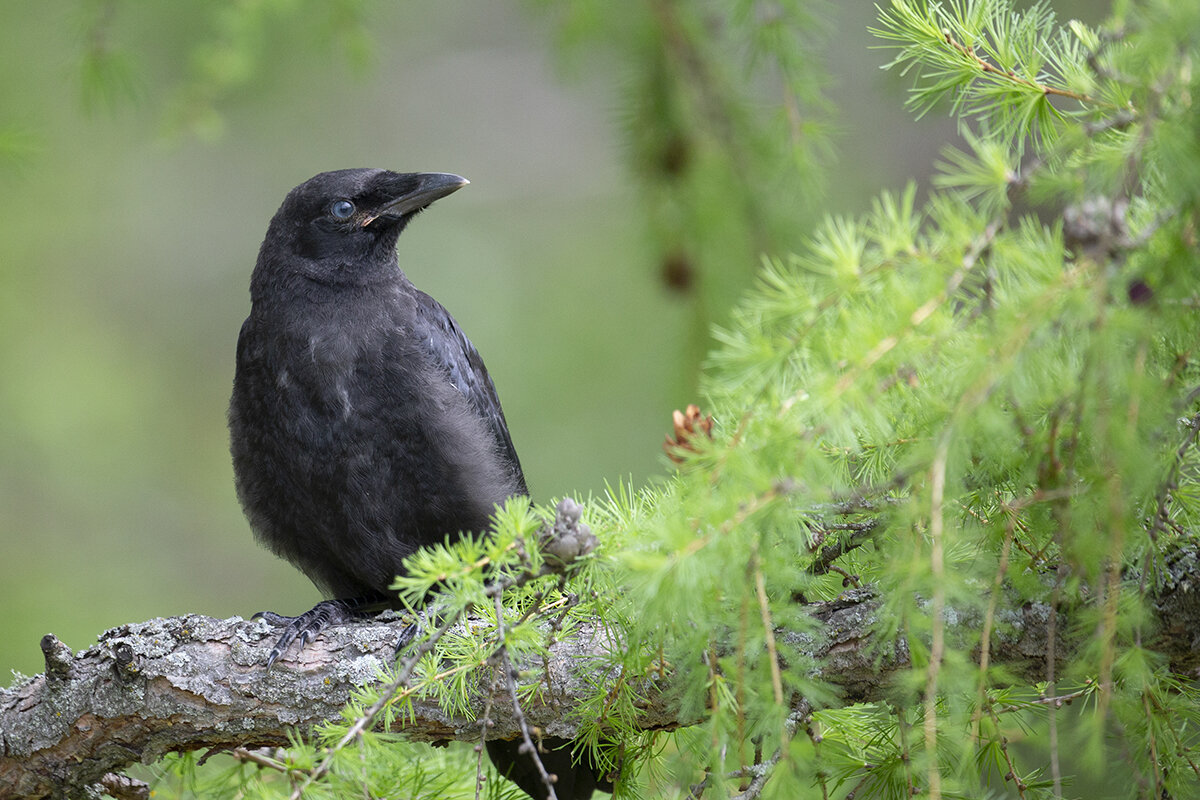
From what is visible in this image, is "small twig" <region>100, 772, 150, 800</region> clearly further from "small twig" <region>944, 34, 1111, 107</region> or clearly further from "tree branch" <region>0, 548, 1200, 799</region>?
"small twig" <region>944, 34, 1111, 107</region>

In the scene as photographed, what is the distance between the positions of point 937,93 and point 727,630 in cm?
103

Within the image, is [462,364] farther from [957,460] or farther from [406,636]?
[957,460]

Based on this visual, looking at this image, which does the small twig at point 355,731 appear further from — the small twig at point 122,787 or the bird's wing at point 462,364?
the bird's wing at point 462,364

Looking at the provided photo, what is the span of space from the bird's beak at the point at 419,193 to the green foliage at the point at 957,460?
6.55 ft

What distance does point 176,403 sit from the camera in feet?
26.1

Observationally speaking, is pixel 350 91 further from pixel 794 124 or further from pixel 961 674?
pixel 961 674

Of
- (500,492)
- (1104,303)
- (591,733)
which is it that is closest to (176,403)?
(500,492)

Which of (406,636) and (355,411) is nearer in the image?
(406,636)

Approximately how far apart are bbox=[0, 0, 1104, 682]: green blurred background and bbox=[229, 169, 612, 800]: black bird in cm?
151

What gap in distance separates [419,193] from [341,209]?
0.27 m

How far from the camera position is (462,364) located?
139 inches

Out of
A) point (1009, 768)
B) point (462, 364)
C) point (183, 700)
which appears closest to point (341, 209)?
point (462, 364)

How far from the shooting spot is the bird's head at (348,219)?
359cm

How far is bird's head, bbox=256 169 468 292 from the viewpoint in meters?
3.59
